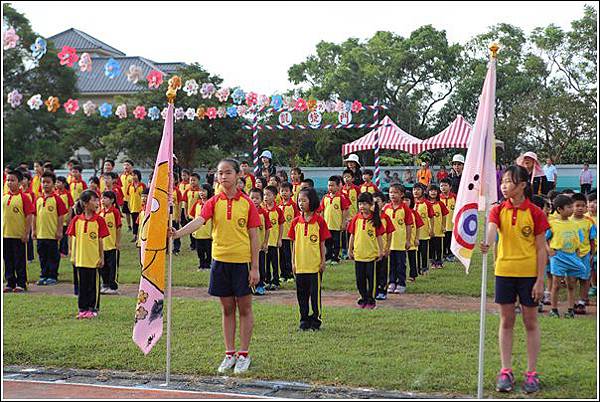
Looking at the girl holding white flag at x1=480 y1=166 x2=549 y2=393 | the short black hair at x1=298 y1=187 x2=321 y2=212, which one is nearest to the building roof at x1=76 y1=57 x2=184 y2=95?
the short black hair at x1=298 y1=187 x2=321 y2=212

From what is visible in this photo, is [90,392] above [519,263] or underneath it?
underneath

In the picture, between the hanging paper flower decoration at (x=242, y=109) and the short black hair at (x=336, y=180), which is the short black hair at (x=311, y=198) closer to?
the short black hair at (x=336, y=180)

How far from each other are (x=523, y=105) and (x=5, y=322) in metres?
24.8

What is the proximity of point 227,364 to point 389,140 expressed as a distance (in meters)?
18.1

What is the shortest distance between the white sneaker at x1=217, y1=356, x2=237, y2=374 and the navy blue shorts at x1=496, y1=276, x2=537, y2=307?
258 centimetres

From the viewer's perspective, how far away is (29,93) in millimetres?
36281

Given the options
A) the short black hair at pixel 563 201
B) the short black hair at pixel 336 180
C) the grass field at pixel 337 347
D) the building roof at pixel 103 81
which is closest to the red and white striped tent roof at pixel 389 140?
the short black hair at pixel 336 180

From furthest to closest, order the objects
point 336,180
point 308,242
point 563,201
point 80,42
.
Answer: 1. point 80,42
2. point 336,180
3. point 563,201
4. point 308,242

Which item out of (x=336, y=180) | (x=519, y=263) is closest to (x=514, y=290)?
(x=519, y=263)

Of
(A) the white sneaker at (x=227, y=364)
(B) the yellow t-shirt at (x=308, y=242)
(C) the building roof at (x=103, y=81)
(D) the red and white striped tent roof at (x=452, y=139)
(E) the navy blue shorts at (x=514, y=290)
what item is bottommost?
(A) the white sneaker at (x=227, y=364)

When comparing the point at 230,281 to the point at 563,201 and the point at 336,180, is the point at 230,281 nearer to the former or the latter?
the point at 563,201

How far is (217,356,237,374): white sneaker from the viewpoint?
7203 mm

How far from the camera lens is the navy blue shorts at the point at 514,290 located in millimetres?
6543

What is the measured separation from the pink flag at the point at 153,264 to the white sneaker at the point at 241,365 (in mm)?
801
